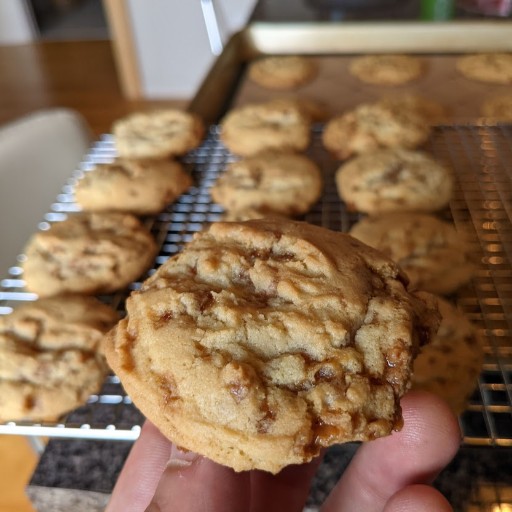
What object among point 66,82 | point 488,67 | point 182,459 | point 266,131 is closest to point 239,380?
point 182,459

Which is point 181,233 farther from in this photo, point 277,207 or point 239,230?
point 239,230

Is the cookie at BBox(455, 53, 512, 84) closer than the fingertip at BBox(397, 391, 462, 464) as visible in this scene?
No

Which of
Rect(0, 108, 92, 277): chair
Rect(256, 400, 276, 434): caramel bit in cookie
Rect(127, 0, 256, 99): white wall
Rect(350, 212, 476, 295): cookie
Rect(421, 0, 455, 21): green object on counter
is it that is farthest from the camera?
Rect(127, 0, 256, 99): white wall

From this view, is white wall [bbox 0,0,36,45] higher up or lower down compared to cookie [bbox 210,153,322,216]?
lower down

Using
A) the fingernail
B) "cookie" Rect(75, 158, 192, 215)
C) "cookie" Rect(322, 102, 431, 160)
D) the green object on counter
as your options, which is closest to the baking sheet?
the green object on counter

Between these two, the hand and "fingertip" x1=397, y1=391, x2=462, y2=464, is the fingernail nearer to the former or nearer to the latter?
the hand

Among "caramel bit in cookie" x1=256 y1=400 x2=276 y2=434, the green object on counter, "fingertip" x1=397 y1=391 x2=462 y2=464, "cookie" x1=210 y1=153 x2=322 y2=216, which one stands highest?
"caramel bit in cookie" x1=256 y1=400 x2=276 y2=434
